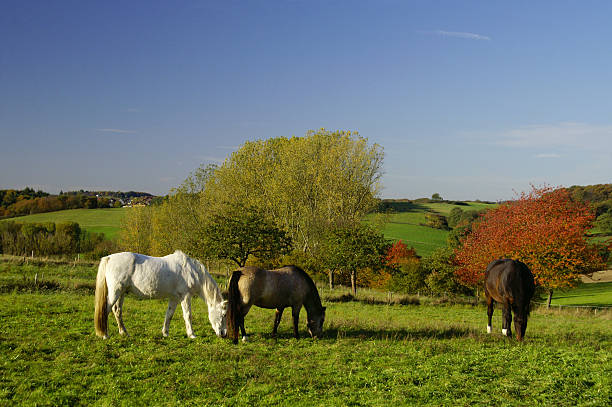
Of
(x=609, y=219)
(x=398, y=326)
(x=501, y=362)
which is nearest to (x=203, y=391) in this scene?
(x=501, y=362)

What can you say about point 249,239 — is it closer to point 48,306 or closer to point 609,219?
point 48,306

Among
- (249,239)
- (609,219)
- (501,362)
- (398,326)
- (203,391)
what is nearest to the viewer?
(203,391)

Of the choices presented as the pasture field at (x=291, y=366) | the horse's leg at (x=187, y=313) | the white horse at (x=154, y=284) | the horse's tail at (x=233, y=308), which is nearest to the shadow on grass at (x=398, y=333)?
the pasture field at (x=291, y=366)

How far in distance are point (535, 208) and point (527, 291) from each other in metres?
23.6

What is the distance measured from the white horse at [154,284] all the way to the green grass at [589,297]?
3317 centimetres

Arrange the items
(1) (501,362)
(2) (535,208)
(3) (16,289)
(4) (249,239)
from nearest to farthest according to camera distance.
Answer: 1. (1) (501,362)
2. (3) (16,289)
3. (4) (249,239)
4. (2) (535,208)

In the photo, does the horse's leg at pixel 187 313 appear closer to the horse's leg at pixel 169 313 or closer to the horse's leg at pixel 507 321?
the horse's leg at pixel 169 313

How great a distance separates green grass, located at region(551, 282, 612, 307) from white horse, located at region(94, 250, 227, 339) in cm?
3317

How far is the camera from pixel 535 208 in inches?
1337

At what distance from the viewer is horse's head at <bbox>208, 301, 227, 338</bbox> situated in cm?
1189

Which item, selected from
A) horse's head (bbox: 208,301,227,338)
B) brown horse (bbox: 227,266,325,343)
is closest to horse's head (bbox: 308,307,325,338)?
brown horse (bbox: 227,266,325,343)

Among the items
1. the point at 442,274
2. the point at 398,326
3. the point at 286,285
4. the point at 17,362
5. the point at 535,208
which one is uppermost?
the point at 535,208

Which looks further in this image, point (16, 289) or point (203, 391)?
point (16, 289)

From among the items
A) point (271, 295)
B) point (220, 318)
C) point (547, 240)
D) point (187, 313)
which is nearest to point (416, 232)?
point (547, 240)
